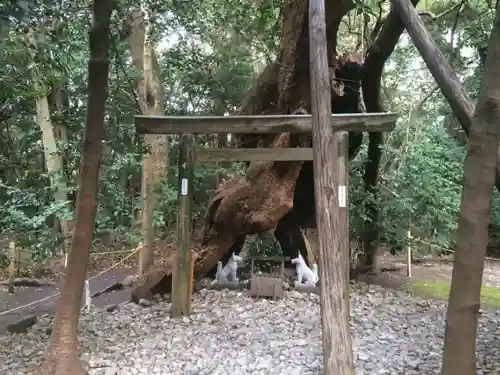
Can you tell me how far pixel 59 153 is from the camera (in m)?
10.4

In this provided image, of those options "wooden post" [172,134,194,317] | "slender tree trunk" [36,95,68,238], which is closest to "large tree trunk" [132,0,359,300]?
"wooden post" [172,134,194,317]

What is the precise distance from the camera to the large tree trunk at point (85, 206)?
4.13m

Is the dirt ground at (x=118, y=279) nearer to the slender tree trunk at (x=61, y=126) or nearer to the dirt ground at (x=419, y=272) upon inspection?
the dirt ground at (x=419, y=272)

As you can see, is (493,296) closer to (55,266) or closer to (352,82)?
(352,82)

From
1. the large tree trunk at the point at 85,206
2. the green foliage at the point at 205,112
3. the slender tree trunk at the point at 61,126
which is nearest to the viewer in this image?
the large tree trunk at the point at 85,206

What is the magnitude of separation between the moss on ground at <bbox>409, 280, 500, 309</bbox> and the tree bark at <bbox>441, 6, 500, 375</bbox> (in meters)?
4.50

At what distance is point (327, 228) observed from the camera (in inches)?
154

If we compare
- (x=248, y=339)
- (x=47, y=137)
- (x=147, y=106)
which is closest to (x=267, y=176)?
(x=147, y=106)

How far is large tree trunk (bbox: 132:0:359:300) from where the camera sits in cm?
676

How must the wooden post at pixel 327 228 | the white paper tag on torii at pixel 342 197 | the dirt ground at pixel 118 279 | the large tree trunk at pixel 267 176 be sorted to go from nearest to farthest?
the wooden post at pixel 327 228, the white paper tag on torii at pixel 342 197, the large tree trunk at pixel 267 176, the dirt ground at pixel 118 279

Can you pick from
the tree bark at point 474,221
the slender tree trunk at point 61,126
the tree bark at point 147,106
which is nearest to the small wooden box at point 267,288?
the tree bark at point 147,106

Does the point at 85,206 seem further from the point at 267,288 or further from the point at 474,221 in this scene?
the point at 267,288

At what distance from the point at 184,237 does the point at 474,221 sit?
3.66 meters

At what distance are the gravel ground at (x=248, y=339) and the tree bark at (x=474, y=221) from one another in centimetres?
98
